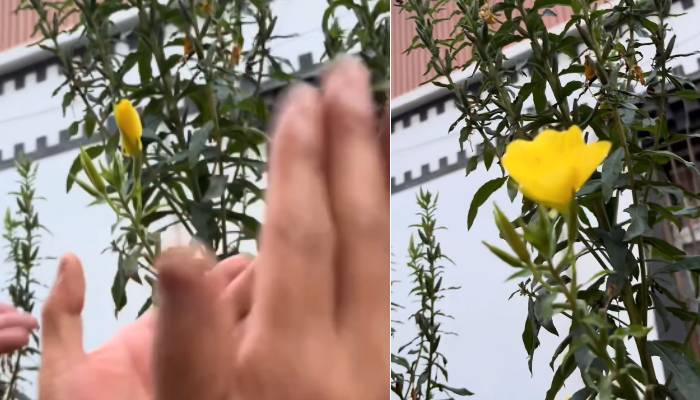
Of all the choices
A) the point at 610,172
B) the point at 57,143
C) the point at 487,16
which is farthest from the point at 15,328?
the point at 487,16

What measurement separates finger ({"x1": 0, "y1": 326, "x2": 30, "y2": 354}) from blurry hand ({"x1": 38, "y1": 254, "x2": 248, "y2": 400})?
0.03 meters

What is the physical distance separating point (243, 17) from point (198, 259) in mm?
224

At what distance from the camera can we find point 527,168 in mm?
397

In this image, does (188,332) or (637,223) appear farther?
(637,223)

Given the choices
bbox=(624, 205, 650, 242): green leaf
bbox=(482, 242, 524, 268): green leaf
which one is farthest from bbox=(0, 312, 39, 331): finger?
bbox=(624, 205, 650, 242): green leaf

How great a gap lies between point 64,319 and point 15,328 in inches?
1.6

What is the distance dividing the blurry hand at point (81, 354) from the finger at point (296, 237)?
0.02 metres

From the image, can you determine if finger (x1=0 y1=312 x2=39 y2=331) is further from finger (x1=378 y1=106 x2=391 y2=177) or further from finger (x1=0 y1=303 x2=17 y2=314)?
finger (x1=378 y1=106 x2=391 y2=177)

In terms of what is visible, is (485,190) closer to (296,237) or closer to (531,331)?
(531,331)

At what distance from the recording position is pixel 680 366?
0.61m

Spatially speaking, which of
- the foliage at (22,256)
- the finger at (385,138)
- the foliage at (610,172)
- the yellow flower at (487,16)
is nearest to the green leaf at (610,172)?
the foliage at (610,172)

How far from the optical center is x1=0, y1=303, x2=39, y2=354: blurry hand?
30 centimetres

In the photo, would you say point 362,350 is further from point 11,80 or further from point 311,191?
point 11,80

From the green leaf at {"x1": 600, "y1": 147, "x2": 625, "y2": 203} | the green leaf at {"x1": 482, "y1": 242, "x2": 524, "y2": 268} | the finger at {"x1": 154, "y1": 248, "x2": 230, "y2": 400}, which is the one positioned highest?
the green leaf at {"x1": 600, "y1": 147, "x2": 625, "y2": 203}
